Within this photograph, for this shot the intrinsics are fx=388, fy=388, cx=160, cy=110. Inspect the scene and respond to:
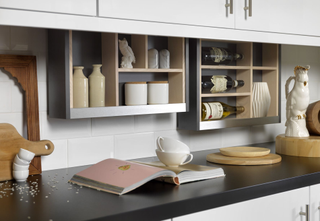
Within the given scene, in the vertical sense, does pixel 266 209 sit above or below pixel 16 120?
below

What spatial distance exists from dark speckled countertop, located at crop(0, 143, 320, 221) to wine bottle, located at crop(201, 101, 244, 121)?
1.29 ft

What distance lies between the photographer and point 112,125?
1897mm

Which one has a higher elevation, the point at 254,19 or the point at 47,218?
the point at 254,19

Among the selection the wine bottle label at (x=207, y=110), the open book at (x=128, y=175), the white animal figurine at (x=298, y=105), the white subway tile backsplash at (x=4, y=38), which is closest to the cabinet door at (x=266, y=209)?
the open book at (x=128, y=175)

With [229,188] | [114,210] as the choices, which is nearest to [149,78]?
[229,188]

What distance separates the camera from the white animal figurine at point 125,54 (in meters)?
1.73

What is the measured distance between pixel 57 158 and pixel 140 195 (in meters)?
0.60

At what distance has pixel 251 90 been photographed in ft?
7.13

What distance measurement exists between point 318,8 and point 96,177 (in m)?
1.52

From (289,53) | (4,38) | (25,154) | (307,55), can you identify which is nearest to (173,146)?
(25,154)

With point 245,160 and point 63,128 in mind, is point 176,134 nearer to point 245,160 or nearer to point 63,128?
point 245,160

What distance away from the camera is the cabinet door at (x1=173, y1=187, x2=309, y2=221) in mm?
1338

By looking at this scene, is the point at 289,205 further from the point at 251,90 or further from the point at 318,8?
the point at 318,8

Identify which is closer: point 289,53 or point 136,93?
point 136,93
